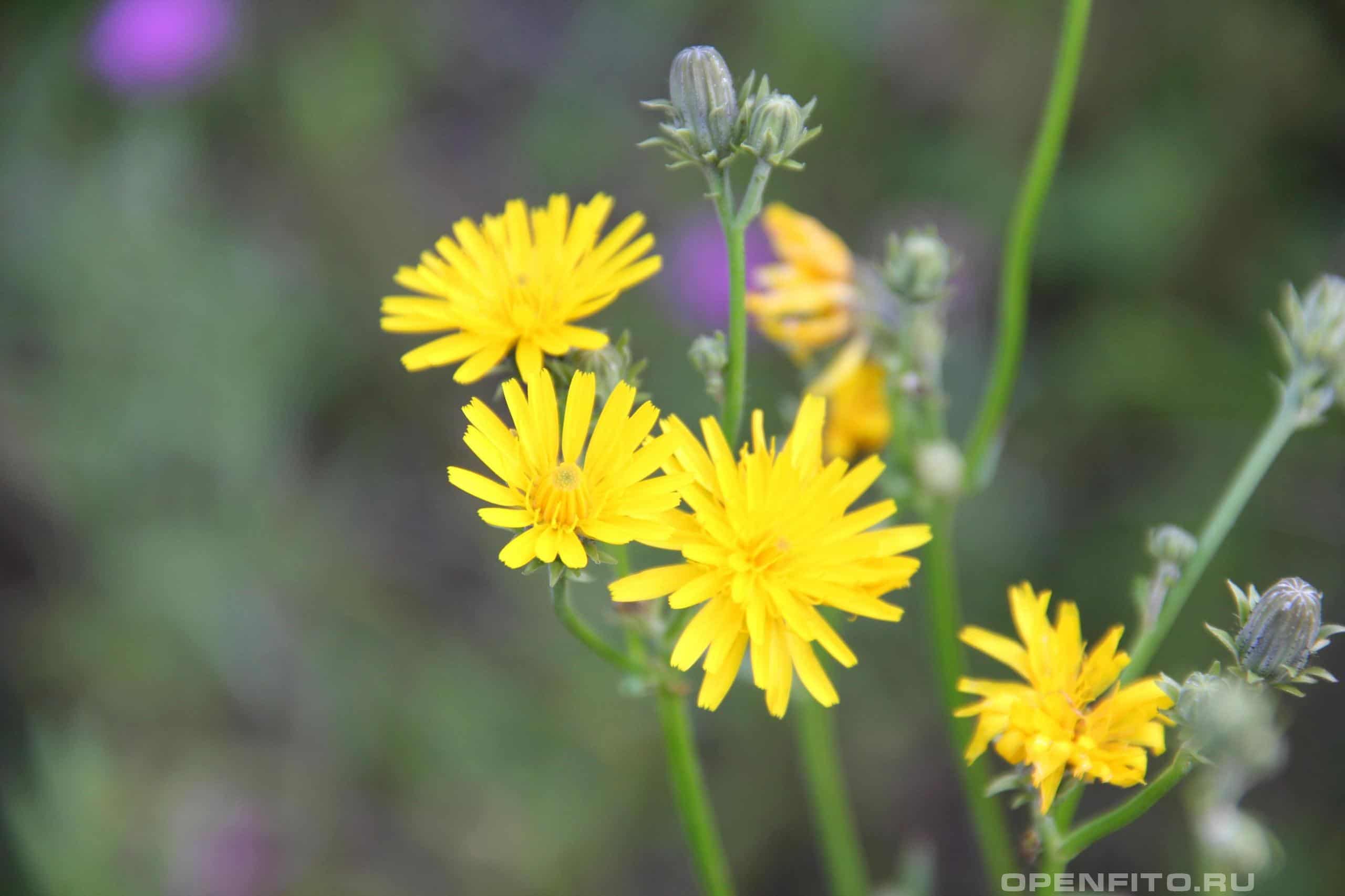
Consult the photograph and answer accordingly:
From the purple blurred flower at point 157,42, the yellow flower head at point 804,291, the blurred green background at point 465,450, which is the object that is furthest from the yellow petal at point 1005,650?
the purple blurred flower at point 157,42

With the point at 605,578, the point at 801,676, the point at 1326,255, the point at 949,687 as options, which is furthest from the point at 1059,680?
the point at 1326,255

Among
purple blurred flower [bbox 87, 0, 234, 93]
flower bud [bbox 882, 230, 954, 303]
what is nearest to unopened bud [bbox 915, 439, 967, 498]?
flower bud [bbox 882, 230, 954, 303]

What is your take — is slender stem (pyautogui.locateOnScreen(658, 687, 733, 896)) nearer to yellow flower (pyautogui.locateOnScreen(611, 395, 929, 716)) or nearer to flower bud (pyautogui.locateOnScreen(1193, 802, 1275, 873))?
yellow flower (pyautogui.locateOnScreen(611, 395, 929, 716))

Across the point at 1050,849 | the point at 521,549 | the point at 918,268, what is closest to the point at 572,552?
the point at 521,549

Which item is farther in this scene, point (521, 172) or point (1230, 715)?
point (521, 172)

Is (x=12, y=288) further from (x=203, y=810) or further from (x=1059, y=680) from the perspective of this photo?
(x=1059, y=680)
